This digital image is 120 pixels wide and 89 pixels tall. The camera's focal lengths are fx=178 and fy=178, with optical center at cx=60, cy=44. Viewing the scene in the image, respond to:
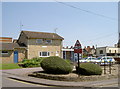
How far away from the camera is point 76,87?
10500mm

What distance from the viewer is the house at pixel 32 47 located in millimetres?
30355

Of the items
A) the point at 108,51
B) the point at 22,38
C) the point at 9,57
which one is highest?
the point at 22,38

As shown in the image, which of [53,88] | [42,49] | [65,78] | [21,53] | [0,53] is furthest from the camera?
[42,49]

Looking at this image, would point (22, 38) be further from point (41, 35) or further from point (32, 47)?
point (41, 35)

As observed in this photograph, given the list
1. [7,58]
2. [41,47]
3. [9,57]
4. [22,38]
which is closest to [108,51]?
[41,47]

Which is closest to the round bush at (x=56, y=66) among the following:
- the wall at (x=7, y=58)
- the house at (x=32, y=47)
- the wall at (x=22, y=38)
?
the wall at (x=7, y=58)

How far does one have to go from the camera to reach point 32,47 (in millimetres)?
32906

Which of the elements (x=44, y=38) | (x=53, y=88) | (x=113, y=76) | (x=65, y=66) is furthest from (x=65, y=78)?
(x=44, y=38)

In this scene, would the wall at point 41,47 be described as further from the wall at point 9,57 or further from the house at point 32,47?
the wall at point 9,57

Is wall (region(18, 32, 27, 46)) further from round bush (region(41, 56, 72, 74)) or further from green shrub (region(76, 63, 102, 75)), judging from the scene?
green shrub (region(76, 63, 102, 75))

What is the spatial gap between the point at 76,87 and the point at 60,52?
82.8ft

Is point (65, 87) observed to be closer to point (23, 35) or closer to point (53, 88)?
point (53, 88)

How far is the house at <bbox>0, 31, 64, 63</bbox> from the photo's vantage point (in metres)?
30.4

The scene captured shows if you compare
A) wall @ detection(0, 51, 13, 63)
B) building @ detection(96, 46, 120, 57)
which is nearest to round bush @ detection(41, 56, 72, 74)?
wall @ detection(0, 51, 13, 63)
